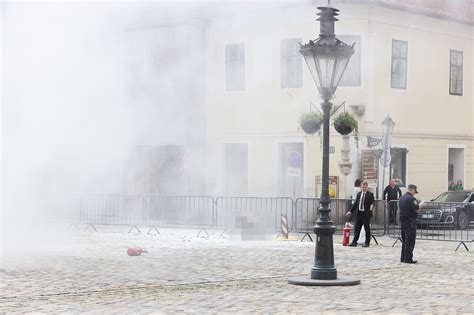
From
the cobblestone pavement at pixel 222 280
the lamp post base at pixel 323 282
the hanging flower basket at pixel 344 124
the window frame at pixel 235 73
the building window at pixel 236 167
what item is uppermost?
the window frame at pixel 235 73

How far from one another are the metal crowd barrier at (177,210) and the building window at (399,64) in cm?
693

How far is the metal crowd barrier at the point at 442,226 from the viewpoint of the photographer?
21141 mm

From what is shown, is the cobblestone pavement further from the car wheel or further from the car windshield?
the car windshield

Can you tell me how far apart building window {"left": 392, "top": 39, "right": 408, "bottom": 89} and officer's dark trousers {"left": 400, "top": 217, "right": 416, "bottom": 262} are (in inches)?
442

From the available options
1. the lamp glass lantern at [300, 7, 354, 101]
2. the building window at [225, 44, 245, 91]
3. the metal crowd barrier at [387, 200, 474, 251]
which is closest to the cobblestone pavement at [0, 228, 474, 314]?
the metal crowd barrier at [387, 200, 474, 251]

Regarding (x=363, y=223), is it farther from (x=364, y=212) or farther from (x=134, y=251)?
(x=134, y=251)

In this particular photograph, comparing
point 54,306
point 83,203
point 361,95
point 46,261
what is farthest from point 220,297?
point 361,95

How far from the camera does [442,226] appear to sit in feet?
70.1

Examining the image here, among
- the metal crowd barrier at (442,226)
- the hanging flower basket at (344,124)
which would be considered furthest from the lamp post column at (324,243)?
the hanging flower basket at (344,124)

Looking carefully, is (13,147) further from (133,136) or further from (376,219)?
(376,219)

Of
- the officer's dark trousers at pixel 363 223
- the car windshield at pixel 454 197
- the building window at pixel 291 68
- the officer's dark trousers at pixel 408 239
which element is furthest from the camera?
the building window at pixel 291 68

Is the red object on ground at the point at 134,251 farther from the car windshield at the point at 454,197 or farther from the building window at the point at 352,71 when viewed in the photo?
the building window at the point at 352,71

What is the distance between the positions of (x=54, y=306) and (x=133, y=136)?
8.38 meters

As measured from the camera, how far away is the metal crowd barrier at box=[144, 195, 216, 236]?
23453mm
